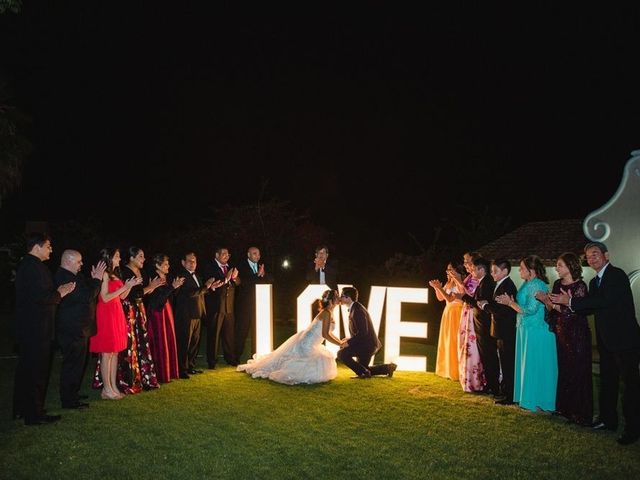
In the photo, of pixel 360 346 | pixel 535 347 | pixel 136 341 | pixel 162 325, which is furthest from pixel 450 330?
pixel 136 341

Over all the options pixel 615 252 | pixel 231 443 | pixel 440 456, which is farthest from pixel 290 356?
pixel 615 252

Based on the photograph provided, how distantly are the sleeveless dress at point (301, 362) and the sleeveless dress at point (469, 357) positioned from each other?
89.9 inches

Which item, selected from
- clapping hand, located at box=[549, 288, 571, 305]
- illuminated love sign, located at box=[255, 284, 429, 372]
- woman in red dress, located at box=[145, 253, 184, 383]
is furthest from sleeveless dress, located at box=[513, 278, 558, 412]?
woman in red dress, located at box=[145, 253, 184, 383]

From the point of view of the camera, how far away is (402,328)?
10.9 metres

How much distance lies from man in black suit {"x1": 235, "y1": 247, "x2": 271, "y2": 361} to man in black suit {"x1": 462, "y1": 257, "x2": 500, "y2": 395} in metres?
Answer: 4.52

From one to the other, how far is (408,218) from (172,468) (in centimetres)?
4251

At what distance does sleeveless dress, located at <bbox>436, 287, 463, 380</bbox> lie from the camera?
10.3m

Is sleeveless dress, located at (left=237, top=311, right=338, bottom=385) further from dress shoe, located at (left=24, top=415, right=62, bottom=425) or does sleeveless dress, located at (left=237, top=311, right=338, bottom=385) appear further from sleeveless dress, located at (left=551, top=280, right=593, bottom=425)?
sleeveless dress, located at (left=551, top=280, right=593, bottom=425)

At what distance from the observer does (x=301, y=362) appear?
32.1ft

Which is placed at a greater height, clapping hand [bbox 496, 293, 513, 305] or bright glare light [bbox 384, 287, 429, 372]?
clapping hand [bbox 496, 293, 513, 305]

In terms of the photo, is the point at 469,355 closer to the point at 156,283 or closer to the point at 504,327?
the point at 504,327

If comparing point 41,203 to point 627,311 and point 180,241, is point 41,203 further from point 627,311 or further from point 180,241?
point 627,311

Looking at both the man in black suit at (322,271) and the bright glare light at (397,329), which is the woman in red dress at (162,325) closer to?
the man in black suit at (322,271)

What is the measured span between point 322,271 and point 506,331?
455 centimetres
